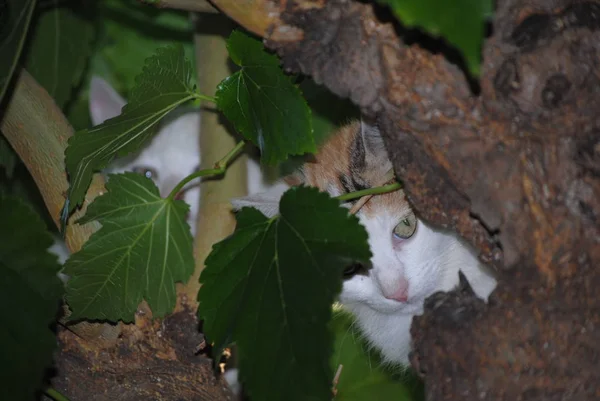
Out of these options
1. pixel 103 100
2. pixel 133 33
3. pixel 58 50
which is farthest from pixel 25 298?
pixel 133 33

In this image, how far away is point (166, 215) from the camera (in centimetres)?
98

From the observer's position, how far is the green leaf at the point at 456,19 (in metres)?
0.53

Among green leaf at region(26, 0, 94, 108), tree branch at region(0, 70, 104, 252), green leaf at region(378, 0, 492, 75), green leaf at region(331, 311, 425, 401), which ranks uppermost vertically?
green leaf at region(378, 0, 492, 75)

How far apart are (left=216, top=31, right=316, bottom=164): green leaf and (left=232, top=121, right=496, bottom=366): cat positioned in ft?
0.76

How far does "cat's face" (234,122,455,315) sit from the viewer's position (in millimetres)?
1134

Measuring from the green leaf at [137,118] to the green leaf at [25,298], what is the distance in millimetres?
119

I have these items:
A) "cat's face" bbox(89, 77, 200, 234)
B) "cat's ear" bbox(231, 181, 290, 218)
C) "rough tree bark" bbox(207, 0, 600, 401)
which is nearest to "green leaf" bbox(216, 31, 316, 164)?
"rough tree bark" bbox(207, 0, 600, 401)

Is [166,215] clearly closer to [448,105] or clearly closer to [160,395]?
[160,395]

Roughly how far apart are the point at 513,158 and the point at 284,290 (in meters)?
0.30

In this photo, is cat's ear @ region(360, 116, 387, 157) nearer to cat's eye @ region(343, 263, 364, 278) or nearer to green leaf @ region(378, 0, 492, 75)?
cat's eye @ region(343, 263, 364, 278)

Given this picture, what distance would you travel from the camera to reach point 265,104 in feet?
2.89

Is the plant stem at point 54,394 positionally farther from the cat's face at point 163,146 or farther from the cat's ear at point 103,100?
the cat's ear at point 103,100

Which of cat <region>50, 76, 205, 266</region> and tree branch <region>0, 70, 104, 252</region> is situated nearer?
tree branch <region>0, 70, 104, 252</region>

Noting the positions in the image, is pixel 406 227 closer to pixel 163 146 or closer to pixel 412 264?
pixel 412 264
